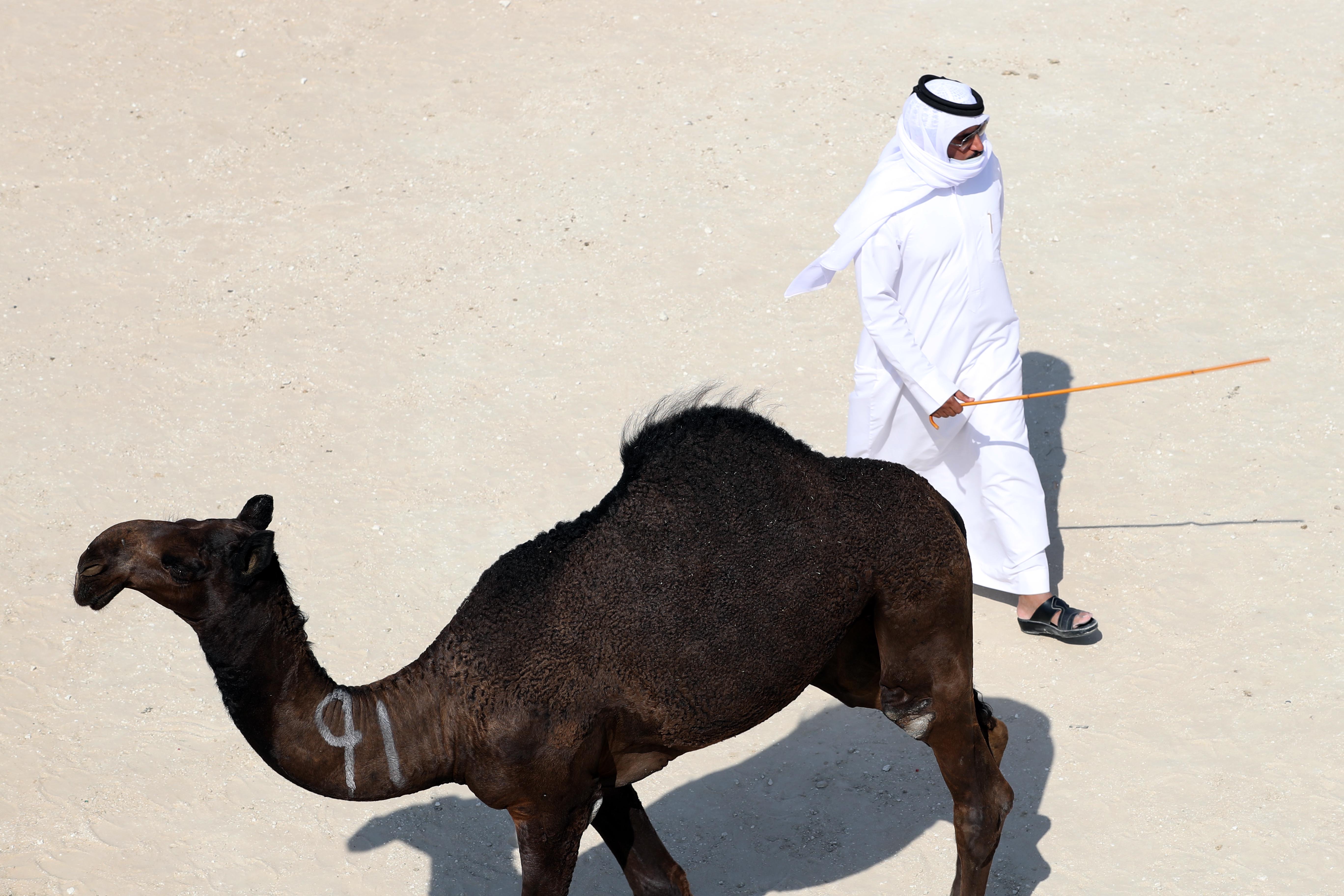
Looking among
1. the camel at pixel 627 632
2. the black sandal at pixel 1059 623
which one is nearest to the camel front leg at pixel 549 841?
the camel at pixel 627 632

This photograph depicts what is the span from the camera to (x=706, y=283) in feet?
33.1

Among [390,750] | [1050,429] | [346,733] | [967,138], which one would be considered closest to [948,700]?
[390,750]

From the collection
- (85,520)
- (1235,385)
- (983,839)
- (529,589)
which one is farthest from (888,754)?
(85,520)


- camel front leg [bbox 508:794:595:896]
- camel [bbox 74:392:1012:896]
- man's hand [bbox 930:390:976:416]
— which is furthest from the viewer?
man's hand [bbox 930:390:976:416]

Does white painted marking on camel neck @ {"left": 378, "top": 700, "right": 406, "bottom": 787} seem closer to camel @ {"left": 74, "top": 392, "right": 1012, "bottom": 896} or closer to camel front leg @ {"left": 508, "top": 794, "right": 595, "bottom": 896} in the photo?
camel @ {"left": 74, "top": 392, "right": 1012, "bottom": 896}

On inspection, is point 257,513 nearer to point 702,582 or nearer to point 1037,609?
point 702,582

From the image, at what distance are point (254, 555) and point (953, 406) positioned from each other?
11.7 ft

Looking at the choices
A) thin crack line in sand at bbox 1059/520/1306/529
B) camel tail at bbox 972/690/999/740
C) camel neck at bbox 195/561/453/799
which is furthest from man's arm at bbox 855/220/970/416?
camel neck at bbox 195/561/453/799

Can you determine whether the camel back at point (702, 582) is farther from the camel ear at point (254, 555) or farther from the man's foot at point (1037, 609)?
the man's foot at point (1037, 609)

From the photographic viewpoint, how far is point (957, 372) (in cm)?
685

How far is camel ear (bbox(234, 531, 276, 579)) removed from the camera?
3.98 m

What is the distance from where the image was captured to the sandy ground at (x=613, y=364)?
20.7 ft

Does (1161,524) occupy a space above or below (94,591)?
below

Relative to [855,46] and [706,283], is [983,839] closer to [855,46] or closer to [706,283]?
[706,283]
